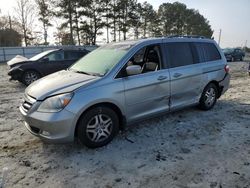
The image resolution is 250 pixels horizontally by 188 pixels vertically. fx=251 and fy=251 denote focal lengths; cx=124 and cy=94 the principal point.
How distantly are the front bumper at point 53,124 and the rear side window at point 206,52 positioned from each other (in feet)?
11.3

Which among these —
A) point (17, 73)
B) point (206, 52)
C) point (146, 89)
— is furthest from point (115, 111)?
point (17, 73)

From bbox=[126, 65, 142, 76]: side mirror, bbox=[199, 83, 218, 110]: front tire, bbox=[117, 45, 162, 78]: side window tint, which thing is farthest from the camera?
bbox=[199, 83, 218, 110]: front tire

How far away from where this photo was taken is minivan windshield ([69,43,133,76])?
4477 millimetres

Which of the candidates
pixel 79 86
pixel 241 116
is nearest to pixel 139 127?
pixel 79 86

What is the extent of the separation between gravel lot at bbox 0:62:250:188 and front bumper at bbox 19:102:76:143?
0.37 meters

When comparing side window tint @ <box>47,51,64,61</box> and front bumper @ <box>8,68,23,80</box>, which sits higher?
side window tint @ <box>47,51,64,61</box>

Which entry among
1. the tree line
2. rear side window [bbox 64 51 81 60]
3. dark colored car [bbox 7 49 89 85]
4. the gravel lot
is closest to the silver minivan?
the gravel lot

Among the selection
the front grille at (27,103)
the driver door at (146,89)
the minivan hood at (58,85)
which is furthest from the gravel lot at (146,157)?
the minivan hood at (58,85)

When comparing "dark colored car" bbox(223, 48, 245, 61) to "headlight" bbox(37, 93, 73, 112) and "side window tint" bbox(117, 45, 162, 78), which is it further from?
"headlight" bbox(37, 93, 73, 112)

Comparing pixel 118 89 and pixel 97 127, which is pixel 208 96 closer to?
pixel 118 89

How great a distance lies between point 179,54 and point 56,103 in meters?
2.89

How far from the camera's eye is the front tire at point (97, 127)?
396 centimetres

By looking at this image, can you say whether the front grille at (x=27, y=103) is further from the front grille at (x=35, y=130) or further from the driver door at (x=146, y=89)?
the driver door at (x=146, y=89)

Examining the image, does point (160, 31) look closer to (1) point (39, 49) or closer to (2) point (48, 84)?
(1) point (39, 49)
